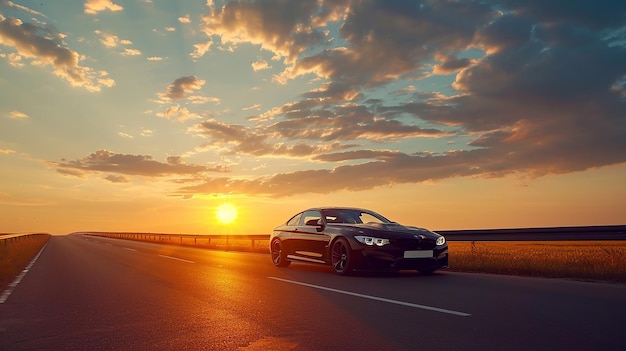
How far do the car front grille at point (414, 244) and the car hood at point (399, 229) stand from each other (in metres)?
0.14

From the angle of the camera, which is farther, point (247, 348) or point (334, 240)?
point (334, 240)

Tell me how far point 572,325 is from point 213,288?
5944 mm

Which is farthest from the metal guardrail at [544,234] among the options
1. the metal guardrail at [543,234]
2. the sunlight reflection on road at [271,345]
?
the sunlight reflection on road at [271,345]

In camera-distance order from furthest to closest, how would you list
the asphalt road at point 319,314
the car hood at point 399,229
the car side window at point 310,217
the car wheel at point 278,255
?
the car wheel at point 278,255 → the car side window at point 310,217 → the car hood at point 399,229 → the asphalt road at point 319,314

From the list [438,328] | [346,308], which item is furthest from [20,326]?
[438,328]

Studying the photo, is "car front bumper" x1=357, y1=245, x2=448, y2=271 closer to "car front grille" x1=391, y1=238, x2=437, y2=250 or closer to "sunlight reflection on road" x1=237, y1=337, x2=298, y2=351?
"car front grille" x1=391, y1=238, x2=437, y2=250

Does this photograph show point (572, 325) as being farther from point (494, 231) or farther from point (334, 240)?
point (494, 231)

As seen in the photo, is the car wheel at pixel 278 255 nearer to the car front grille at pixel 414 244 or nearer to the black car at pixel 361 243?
the black car at pixel 361 243

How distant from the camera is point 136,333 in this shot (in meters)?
5.55

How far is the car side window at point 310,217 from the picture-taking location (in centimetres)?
1263

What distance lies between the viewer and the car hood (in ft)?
34.7

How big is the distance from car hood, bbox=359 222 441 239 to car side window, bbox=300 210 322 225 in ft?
5.15

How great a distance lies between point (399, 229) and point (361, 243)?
92 cm

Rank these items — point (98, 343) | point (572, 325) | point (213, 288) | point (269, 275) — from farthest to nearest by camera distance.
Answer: point (269, 275), point (213, 288), point (572, 325), point (98, 343)
